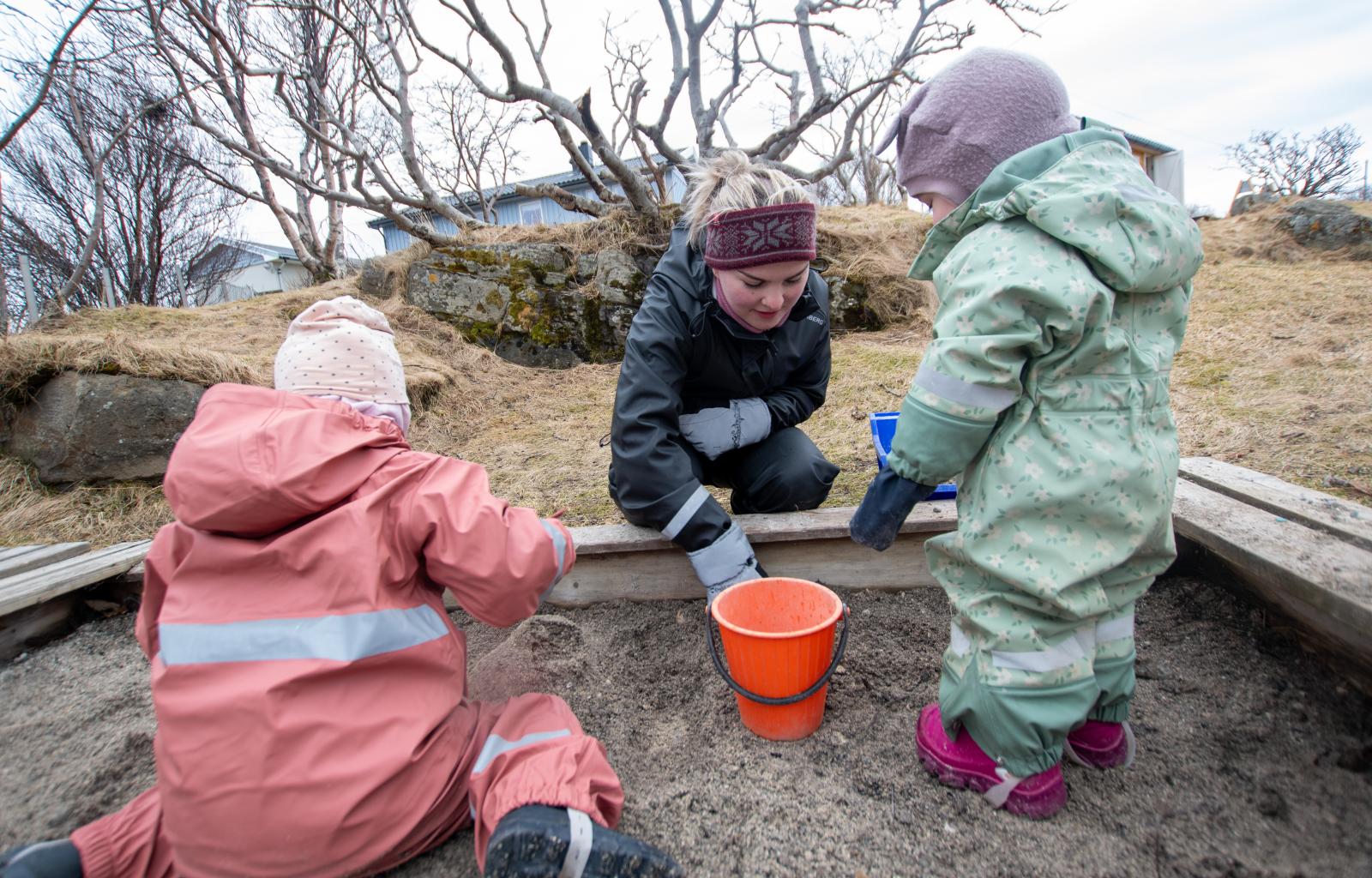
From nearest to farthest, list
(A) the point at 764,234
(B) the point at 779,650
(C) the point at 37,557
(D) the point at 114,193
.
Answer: (B) the point at 779,650
(A) the point at 764,234
(C) the point at 37,557
(D) the point at 114,193

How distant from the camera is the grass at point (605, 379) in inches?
113

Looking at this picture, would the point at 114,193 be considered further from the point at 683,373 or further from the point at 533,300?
the point at 683,373

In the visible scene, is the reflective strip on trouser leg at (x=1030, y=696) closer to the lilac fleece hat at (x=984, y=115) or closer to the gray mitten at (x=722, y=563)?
the gray mitten at (x=722, y=563)

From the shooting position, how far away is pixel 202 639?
3.47 feet

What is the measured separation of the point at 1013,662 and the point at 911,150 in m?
0.95

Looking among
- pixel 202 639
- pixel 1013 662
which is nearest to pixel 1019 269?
pixel 1013 662

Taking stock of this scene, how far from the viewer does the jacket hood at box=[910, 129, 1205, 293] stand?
107 cm

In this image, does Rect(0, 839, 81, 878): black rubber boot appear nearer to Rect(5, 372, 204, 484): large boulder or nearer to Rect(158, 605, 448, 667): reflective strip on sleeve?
Rect(158, 605, 448, 667): reflective strip on sleeve

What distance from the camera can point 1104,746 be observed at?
1244 mm

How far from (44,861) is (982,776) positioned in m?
1.51

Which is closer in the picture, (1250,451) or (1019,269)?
(1019,269)

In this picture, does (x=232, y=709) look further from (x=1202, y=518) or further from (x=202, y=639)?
(x=1202, y=518)

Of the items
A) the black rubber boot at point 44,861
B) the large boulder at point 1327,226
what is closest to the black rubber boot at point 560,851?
the black rubber boot at point 44,861

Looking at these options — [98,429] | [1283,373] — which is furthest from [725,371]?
[98,429]
